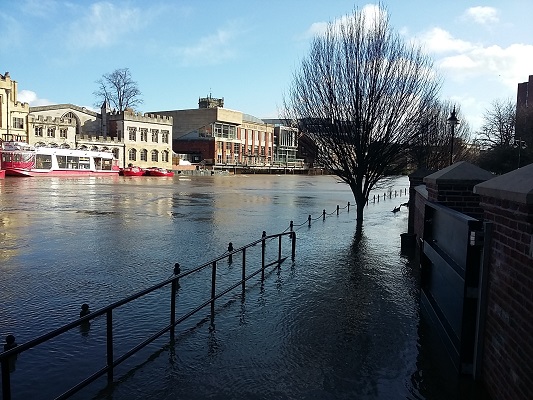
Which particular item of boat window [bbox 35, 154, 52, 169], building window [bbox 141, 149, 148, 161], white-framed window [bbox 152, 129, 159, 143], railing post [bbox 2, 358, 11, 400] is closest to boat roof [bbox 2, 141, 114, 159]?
boat window [bbox 35, 154, 52, 169]

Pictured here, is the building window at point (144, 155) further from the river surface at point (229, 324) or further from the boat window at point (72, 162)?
the river surface at point (229, 324)

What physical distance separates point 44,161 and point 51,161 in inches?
31.6

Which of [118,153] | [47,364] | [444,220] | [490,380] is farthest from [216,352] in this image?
[118,153]

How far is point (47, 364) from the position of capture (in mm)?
5008

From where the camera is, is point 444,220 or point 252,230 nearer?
point 444,220

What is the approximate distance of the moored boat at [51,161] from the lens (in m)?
53.0

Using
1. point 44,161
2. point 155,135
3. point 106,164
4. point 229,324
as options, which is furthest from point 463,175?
point 155,135

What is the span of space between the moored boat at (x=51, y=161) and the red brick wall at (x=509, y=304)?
57.3 metres

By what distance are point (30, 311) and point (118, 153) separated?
75992mm

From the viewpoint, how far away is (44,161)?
2249 inches

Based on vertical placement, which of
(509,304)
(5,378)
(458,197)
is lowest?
(5,378)

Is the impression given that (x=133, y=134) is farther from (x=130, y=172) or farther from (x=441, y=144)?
(x=441, y=144)

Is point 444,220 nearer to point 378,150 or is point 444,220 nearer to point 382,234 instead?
point 382,234

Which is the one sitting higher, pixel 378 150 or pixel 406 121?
pixel 406 121
